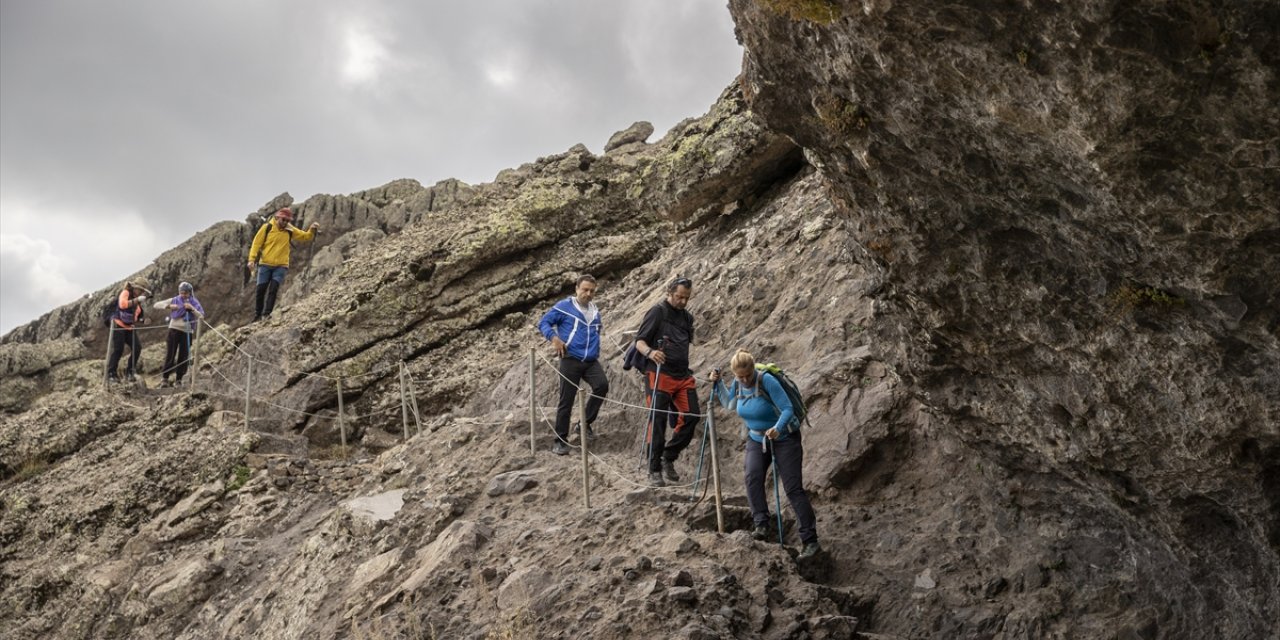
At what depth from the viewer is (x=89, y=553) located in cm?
1484

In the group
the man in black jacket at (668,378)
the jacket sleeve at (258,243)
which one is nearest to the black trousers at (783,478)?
the man in black jacket at (668,378)

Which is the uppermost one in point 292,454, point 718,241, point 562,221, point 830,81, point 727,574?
point 562,221

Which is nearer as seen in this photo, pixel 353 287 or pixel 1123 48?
pixel 1123 48

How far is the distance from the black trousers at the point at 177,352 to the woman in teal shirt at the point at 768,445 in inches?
600

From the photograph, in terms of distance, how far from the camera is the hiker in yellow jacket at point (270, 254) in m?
21.8

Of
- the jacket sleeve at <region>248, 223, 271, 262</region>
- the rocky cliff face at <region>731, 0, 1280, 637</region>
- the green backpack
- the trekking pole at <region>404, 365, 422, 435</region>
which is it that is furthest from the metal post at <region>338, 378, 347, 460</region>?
the rocky cliff face at <region>731, 0, 1280, 637</region>

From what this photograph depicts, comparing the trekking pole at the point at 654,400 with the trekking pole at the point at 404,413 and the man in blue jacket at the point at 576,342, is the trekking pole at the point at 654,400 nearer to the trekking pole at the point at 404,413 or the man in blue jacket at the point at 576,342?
the man in blue jacket at the point at 576,342

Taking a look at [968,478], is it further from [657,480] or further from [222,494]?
[222,494]

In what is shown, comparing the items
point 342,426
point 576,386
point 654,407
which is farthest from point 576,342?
point 342,426

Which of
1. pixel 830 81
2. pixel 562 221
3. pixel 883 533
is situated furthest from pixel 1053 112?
pixel 562 221

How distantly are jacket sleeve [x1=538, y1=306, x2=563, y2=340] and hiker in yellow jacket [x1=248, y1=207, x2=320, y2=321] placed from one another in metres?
11.3

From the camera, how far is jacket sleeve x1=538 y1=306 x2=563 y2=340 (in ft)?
40.2

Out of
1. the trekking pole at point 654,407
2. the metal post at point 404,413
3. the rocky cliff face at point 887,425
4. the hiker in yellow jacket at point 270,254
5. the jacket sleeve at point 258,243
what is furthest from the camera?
the jacket sleeve at point 258,243

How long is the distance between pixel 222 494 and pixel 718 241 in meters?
8.72
